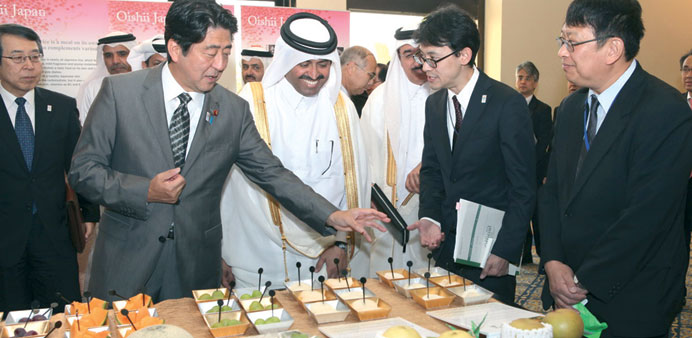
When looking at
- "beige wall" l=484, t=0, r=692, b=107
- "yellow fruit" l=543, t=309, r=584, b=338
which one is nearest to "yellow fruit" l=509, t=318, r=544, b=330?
"yellow fruit" l=543, t=309, r=584, b=338

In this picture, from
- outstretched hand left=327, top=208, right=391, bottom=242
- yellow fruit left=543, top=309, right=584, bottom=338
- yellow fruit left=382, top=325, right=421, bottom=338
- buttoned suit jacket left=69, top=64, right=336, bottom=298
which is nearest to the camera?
yellow fruit left=382, top=325, right=421, bottom=338

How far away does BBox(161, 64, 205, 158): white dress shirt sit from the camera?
244cm

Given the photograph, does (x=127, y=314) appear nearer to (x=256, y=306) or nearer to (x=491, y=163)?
(x=256, y=306)

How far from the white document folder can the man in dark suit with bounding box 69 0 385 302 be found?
33 cm

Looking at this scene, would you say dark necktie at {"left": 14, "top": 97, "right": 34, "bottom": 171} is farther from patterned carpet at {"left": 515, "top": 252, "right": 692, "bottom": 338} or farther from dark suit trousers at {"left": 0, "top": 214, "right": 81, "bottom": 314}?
patterned carpet at {"left": 515, "top": 252, "right": 692, "bottom": 338}

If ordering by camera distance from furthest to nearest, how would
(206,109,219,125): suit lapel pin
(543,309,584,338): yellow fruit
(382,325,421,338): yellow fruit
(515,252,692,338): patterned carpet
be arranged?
1. (515,252,692,338): patterned carpet
2. (206,109,219,125): suit lapel pin
3. (543,309,584,338): yellow fruit
4. (382,325,421,338): yellow fruit

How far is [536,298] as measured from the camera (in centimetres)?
486

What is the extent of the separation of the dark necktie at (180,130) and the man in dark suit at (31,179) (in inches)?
58.7

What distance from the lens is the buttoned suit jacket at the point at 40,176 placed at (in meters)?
3.34

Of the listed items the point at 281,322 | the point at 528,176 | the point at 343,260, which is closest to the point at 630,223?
the point at 528,176

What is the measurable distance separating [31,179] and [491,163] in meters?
2.61

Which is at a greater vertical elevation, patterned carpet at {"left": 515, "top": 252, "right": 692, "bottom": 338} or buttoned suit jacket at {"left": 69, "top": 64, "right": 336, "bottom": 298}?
buttoned suit jacket at {"left": 69, "top": 64, "right": 336, "bottom": 298}

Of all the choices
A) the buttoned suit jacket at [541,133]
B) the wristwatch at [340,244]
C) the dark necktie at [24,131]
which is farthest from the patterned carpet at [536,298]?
the dark necktie at [24,131]

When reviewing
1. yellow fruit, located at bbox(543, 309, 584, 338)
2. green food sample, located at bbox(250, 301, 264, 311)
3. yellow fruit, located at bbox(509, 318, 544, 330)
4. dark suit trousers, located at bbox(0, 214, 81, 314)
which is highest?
yellow fruit, located at bbox(509, 318, 544, 330)
